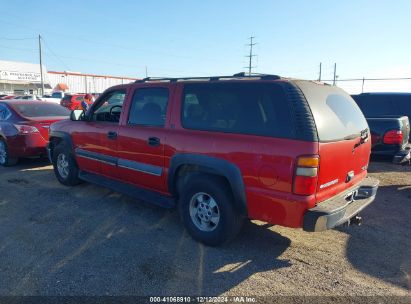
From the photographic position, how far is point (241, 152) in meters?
3.24

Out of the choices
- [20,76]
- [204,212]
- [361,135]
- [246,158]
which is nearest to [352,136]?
[361,135]

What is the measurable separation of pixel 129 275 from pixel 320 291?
1777mm

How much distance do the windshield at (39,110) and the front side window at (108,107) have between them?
324cm

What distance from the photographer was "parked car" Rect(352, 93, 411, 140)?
314 inches

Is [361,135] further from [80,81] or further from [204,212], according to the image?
[80,81]

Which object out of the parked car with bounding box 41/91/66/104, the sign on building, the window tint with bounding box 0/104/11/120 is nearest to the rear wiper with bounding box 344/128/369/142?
the window tint with bounding box 0/104/11/120

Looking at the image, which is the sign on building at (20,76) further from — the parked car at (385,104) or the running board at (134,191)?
the parked car at (385,104)

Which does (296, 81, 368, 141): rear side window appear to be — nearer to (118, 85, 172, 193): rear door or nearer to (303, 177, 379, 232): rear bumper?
(303, 177, 379, 232): rear bumper

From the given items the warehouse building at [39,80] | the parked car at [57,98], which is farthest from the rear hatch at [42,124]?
the warehouse building at [39,80]

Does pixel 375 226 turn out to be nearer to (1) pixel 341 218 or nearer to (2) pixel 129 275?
(1) pixel 341 218

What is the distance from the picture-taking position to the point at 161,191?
428 centimetres

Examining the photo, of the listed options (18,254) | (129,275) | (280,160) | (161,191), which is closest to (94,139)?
(161,191)

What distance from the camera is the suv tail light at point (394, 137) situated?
6438mm

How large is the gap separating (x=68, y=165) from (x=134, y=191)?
6.44 ft
